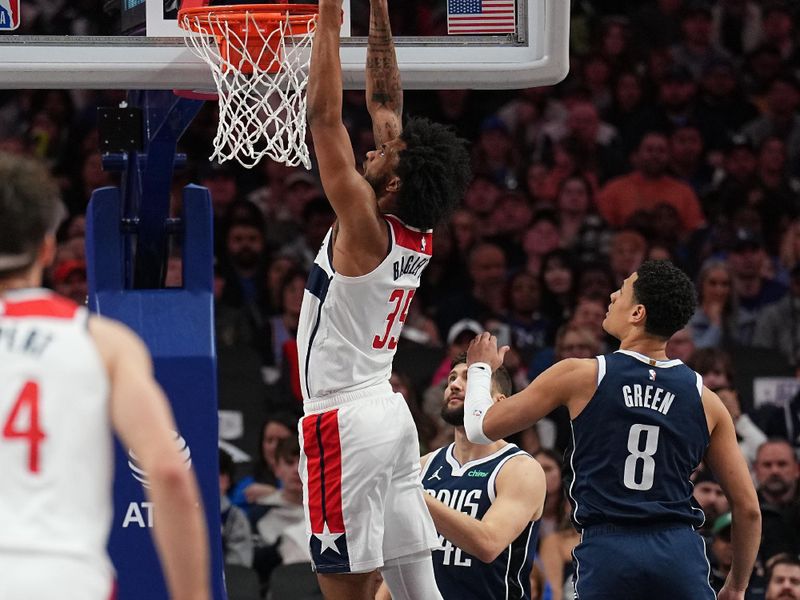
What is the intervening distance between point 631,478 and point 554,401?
1.25 feet

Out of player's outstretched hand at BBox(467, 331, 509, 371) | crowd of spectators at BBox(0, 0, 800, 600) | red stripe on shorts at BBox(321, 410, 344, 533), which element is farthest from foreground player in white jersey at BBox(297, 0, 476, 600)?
crowd of spectators at BBox(0, 0, 800, 600)

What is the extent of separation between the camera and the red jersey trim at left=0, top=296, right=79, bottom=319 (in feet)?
9.91

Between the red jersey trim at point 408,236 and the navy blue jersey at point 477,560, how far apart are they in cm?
119

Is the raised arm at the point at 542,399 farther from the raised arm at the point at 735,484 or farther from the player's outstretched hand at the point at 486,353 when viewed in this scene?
the raised arm at the point at 735,484

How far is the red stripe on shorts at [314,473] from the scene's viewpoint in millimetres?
4965

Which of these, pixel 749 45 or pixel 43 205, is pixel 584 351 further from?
pixel 43 205

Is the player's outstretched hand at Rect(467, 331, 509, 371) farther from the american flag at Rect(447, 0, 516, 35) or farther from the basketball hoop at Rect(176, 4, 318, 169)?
the american flag at Rect(447, 0, 516, 35)

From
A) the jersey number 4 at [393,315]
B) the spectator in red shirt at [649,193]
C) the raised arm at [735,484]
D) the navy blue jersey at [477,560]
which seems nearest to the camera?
the jersey number 4 at [393,315]

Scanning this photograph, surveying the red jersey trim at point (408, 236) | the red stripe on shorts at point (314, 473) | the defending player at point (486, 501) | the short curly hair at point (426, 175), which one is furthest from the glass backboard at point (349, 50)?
the red stripe on shorts at point (314, 473)

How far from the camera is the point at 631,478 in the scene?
5.09 metres

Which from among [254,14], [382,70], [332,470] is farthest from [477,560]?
[254,14]

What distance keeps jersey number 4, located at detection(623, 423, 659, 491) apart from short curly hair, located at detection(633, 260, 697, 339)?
363mm

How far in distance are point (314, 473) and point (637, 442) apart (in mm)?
1145

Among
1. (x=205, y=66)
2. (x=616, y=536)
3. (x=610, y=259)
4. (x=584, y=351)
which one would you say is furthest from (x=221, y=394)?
(x=616, y=536)
